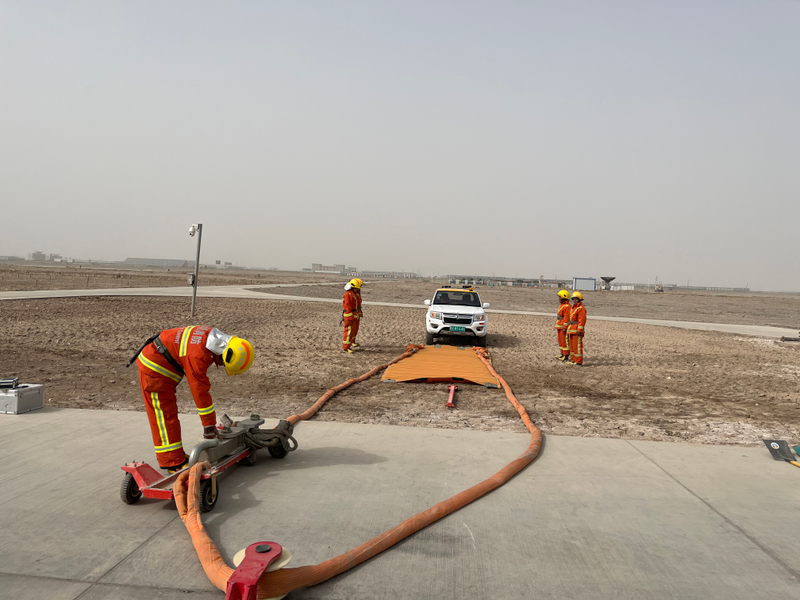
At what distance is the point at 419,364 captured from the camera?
10.8 metres

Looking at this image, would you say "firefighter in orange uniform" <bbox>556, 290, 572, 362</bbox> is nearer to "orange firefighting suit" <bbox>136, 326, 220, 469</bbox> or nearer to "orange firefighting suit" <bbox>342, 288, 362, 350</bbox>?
"orange firefighting suit" <bbox>342, 288, 362, 350</bbox>

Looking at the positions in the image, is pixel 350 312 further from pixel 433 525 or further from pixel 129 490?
pixel 433 525

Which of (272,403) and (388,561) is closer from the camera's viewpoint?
(388,561)

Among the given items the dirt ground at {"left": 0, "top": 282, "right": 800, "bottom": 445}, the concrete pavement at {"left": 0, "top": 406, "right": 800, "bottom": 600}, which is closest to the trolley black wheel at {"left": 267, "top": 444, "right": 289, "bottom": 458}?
the concrete pavement at {"left": 0, "top": 406, "right": 800, "bottom": 600}

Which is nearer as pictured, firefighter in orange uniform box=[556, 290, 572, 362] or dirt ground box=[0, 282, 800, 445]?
dirt ground box=[0, 282, 800, 445]

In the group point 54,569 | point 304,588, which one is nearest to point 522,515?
point 304,588

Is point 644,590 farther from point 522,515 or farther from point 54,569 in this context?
point 54,569

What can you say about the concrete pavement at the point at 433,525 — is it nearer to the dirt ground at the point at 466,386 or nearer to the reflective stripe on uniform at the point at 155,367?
the reflective stripe on uniform at the point at 155,367

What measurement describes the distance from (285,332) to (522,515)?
12.6 metres

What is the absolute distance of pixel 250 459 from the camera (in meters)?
4.86

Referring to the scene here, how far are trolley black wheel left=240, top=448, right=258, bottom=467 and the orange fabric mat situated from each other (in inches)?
177

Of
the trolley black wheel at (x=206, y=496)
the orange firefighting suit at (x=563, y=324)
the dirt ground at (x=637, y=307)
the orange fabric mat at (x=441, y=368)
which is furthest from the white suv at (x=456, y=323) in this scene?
the dirt ground at (x=637, y=307)

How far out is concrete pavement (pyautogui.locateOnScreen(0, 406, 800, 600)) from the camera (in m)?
3.07

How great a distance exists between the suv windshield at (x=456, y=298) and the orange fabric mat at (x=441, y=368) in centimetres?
233
